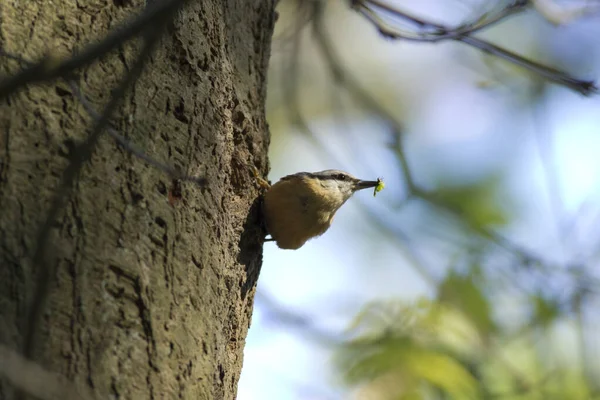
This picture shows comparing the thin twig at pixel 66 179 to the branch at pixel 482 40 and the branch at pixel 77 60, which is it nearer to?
the branch at pixel 77 60

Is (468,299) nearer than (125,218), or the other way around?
(125,218)

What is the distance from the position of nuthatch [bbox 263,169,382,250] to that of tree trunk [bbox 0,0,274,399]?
58 cm

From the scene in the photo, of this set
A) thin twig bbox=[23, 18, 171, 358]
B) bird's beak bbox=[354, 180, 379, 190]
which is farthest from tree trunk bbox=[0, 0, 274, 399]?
bird's beak bbox=[354, 180, 379, 190]

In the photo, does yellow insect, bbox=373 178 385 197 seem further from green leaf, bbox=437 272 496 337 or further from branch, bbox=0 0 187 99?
branch, bbox=0 0 187 99

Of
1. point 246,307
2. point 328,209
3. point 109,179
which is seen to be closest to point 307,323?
point 328,209

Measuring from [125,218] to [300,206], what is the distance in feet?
5.19

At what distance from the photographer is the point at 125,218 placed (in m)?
2.08

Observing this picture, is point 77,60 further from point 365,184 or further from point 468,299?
point 468,299

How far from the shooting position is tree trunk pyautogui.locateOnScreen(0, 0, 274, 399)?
6.05 ft

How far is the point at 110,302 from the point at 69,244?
7.6 inches

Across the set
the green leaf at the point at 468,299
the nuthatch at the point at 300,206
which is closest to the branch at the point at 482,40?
the nuthatch at the point at 300,206

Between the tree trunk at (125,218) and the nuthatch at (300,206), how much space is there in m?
0.58

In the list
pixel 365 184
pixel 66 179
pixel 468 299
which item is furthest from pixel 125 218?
pixel 468 299

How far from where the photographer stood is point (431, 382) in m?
4.25
